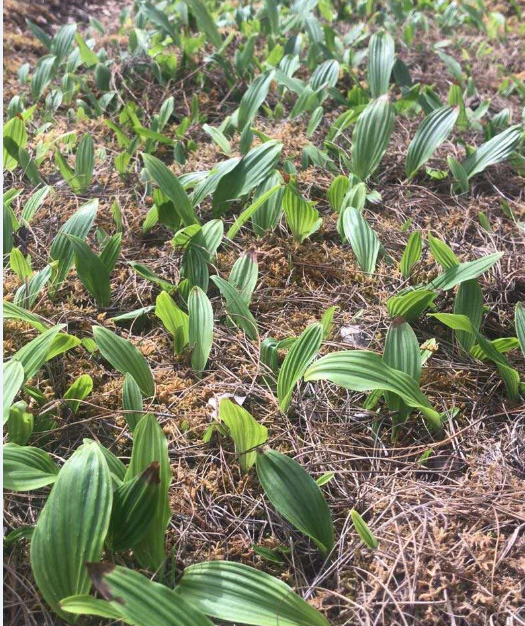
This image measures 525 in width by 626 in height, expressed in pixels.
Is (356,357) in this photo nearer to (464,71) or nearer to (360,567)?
(360,567)

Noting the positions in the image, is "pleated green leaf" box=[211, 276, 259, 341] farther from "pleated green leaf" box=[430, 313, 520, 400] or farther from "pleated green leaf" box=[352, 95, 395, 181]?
"pleated green leaf" box=[352, 95, 395, 181]

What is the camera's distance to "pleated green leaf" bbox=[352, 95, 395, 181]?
109 inches

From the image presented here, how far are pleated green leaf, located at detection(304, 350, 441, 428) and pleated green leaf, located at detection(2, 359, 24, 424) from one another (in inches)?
28.0

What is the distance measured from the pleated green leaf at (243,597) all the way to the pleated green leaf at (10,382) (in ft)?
1.92

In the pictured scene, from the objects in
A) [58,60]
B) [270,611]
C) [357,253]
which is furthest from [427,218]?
[58,60]

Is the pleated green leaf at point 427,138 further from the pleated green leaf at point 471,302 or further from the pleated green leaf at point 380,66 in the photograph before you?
the pleated green leaf at point 471,302

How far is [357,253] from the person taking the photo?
2.36 meters

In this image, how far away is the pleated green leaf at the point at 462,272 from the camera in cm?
208

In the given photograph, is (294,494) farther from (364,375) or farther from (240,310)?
(240,310)

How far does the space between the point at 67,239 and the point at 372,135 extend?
1.31 meters

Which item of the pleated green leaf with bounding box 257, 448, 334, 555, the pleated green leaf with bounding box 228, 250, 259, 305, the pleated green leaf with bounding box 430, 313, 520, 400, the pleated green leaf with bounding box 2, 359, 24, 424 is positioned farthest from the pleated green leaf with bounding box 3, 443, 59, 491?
the pleated green leaf with bounding box 430, 313, 520, 400

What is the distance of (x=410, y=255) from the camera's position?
2328mm

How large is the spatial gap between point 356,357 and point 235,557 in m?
0.58

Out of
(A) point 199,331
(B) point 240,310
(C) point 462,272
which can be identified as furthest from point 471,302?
(A) point 199,331
